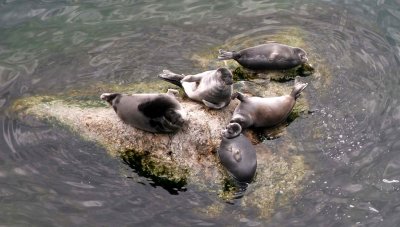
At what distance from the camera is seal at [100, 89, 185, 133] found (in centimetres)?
800

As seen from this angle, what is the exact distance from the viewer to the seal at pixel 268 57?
9.64 metres

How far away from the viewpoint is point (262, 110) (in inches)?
337


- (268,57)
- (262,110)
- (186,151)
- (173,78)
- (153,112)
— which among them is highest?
(153,112)

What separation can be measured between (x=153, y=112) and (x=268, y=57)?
261 centimetres

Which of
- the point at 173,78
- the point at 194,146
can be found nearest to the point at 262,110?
the point at 194,146

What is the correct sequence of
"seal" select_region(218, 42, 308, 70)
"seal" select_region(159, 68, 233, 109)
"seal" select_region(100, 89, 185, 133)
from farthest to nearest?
"seal" select_region(218, 42, 308, 70) < "seal" select_region(159, 68, 233, 109) < "seal" select_region(100, 89, 185, 133)

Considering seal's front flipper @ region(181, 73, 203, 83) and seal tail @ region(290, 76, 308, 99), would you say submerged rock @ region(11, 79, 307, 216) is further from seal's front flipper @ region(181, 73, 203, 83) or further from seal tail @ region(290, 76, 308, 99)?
seal tail @ region(290, 76, 308, 99)

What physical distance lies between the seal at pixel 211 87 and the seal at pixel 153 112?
57 centimetres

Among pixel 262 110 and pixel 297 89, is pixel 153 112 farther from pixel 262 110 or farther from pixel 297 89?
pixel 297 89

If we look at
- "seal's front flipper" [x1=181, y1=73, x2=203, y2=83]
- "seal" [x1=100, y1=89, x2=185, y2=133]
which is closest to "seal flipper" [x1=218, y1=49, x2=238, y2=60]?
"seal's front flipper" [x1=181, y1=73, x2=203, y2=83]

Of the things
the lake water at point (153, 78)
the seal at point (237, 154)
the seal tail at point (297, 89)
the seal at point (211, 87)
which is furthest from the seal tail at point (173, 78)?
the seal tail at point (297, 89)

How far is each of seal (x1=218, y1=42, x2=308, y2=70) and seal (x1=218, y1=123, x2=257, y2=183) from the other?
2011 mm

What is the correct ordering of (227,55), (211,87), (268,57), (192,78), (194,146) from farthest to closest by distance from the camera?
(227,55) → (268,57) → (192,78) → (211,87) → (194,146)

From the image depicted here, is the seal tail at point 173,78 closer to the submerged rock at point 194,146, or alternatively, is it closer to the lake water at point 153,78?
the submerged rock at point 194,146
